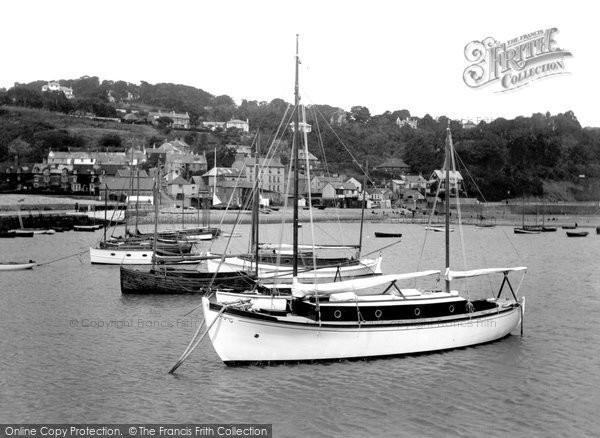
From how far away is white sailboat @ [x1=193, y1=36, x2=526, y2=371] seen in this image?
87.1 feet

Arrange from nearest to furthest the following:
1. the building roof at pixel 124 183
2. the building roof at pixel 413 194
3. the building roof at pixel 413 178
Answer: the building roof at pixel 124 183 → the building roof at pixel 413 194 → the building roof at pixel 413 178

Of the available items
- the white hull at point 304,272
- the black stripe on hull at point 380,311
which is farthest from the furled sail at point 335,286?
the white hull at point 304,272

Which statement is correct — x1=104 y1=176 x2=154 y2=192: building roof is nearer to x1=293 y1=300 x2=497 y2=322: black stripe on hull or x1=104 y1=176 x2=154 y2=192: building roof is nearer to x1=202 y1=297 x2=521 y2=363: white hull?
x1=293 y1=300 x2=497 y2=322: black stripe on hull

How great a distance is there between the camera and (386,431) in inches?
850

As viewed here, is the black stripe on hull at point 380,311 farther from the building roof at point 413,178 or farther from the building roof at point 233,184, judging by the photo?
the building roof at point 413,178

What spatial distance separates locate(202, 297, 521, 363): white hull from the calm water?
19.8 inches

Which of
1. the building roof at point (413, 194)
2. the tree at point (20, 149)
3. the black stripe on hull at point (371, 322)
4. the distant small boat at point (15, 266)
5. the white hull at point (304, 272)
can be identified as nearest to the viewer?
the black stripe on hull at point (371, 322)

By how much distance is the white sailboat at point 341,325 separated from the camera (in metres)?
26.5

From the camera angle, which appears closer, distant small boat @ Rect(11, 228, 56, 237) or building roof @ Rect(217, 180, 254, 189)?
distant small boat @ Rect(11, 228, 56, 237)

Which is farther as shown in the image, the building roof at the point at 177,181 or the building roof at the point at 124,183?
the building roof at the point at 177,181

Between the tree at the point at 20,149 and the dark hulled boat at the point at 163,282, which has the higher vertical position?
the tree at the point at 20,149

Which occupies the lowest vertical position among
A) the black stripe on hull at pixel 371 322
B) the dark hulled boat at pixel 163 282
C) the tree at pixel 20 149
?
the dark hulled boat at pixel 163 282

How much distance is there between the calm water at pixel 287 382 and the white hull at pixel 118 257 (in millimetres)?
18065

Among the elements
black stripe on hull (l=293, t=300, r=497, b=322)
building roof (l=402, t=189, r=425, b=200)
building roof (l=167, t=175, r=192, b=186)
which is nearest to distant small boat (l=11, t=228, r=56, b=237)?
building roof (l=167, t=175, r=192, b=186)
